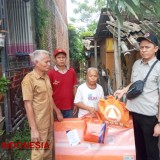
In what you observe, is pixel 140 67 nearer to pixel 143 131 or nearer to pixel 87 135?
pixel 143 131

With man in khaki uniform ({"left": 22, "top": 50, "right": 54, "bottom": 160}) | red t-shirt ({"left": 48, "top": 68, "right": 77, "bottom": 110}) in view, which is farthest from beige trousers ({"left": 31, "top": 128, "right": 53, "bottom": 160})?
red t-shirt ({"left": 48, "top": 68, "right": 77, "bottom": 110})

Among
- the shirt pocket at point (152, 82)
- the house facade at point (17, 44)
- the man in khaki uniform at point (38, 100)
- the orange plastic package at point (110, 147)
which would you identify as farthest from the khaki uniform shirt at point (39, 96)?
the shirt pocket at point (152, 82)

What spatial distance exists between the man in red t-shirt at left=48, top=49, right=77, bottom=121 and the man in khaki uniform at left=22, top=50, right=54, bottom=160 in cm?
53

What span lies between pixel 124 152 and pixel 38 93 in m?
1.20

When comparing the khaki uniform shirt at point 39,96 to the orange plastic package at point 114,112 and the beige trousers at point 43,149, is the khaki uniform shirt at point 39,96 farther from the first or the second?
the orange plastic package at point 114,112

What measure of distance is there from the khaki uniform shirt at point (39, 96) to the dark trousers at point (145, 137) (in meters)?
1.04

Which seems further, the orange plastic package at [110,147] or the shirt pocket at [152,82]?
the orange plastic package at [110,147]

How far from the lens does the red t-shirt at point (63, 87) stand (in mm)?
3754

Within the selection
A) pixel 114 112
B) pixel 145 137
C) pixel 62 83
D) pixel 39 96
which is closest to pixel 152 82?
pixel 114 112

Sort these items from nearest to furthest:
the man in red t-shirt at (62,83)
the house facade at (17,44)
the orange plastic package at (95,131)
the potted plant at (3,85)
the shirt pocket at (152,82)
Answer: the shirt pocket at (152,82) → the orange plastic package at (95,131) → the potted plant at (3,85) → the man in red t-shirt at (62,83) → the house facade at (17,44)

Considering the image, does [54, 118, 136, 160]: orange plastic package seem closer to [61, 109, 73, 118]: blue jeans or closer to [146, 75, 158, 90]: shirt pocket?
[146, 75, 158, 90]: shirt pocket

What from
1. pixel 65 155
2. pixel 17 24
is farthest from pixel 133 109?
pixel 17 24

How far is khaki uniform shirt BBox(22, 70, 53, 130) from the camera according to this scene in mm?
2988

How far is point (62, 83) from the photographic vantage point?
3789mm
